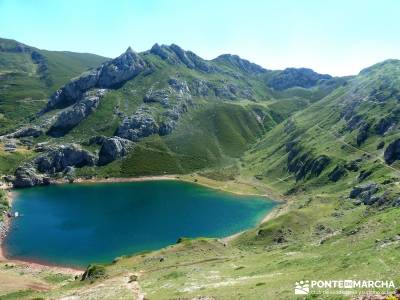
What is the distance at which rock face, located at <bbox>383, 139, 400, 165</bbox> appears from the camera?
551ft

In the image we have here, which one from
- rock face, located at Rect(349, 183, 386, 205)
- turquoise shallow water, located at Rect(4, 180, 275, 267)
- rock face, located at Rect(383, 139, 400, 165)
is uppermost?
rock face, located at Rect(383, 139, 400, 165)

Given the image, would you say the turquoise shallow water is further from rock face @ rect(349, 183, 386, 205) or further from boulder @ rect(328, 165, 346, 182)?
rock face @ rect(349, 183, 386, 205)

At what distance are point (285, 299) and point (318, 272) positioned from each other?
11587 millimetres

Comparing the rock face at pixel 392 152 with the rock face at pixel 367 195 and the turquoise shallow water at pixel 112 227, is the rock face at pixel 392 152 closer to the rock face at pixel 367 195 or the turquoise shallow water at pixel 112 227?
the rock face at pixel 367 195

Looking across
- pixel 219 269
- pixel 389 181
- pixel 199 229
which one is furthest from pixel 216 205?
pixel 219 269

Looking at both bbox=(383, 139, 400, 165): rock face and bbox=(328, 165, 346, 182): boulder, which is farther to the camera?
bbox=(328, 165, 346, 182): boulder

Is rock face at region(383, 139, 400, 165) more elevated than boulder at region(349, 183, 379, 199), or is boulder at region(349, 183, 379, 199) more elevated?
rock face at region(383, 139, 400, 165)

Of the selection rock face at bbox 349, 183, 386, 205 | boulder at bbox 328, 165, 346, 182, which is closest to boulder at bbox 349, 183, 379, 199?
rock face at bbox 349, 183, 386, 205

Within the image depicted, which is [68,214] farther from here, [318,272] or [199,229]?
[318,272]

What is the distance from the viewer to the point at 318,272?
53.4 m

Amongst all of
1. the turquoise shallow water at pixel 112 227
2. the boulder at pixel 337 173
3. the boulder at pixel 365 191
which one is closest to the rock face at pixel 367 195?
the boulder at pixel 365 191

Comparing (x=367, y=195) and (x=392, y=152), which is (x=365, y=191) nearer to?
(x=367, y=195)

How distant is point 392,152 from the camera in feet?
562

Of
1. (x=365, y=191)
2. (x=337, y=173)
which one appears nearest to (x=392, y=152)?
(x=337, y=173)
